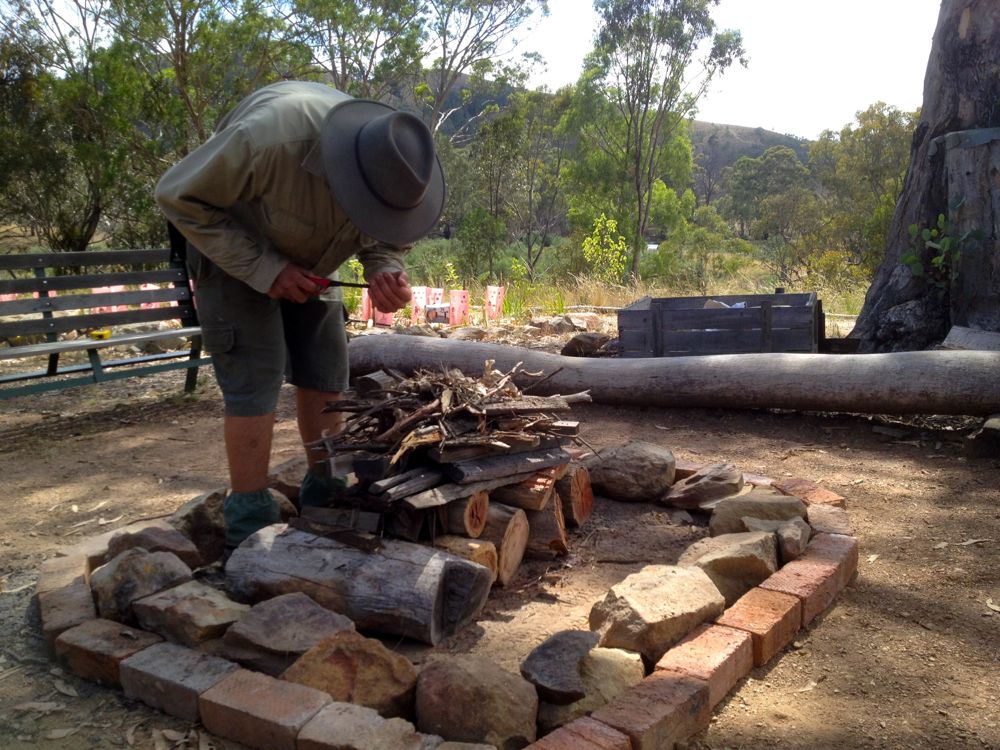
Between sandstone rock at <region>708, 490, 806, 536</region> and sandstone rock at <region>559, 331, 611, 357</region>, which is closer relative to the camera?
sandstone rock at <region>708, 490, 806, 536</region>

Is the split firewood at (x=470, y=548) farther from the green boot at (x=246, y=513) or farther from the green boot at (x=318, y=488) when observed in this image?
the green boot at (x=246, y=513)

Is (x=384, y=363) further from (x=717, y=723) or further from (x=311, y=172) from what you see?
(x=717, y=723)

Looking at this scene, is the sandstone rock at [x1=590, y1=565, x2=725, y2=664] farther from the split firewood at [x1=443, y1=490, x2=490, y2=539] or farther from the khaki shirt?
the khaki shirt

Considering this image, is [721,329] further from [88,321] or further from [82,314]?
[82,314]

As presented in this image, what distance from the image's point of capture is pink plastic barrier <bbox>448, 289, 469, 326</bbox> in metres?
10.0

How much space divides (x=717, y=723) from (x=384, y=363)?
4303 millimetres

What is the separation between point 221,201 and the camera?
2695mm

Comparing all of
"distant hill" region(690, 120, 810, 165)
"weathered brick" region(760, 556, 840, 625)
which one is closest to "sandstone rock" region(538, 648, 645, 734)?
"weathered brick" region(760, 556, 840, 625)

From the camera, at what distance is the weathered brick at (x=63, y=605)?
2416mm

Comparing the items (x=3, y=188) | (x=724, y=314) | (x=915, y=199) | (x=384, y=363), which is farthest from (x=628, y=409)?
(x=3, y=188)

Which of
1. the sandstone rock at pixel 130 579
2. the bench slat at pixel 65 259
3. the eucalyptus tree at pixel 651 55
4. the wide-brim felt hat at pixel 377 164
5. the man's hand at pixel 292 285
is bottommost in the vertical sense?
the sandstone rock at pixel 130 579

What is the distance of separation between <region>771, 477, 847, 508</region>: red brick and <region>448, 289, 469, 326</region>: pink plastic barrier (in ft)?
21.5

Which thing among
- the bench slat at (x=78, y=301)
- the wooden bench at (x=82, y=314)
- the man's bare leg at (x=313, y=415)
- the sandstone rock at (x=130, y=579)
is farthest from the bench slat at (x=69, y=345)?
the sandstone rock at (x=130, y=579)

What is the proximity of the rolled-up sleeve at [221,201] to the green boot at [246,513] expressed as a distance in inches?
28.7
